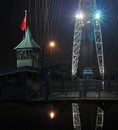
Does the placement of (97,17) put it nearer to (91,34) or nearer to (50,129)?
(91,34)

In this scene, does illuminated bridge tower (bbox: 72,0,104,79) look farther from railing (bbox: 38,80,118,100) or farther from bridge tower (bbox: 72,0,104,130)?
railing (bbox: 38,80,118,100)

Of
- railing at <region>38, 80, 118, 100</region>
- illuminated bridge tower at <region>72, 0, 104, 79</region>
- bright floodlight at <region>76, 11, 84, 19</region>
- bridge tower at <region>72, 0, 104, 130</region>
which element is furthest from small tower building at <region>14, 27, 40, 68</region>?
railing at <region>38, 80, 118, 100</region>

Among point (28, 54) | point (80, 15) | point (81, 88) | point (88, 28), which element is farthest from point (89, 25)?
Result: point (81, 88)

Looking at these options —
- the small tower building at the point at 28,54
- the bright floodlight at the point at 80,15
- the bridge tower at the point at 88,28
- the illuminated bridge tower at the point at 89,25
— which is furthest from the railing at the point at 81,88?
the bright floodlight at the point at 80,15

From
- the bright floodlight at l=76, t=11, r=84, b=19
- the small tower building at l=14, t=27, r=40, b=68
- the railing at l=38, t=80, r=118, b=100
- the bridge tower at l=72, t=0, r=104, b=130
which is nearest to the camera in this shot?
the railing at l=38, t=80, r=118, b=100

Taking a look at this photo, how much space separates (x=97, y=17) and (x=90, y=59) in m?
11.9

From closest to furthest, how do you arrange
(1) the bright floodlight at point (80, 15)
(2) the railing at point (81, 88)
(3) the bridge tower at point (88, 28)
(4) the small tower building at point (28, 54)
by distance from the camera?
(2) the railing at point (81, 88), (4) the small tower building at point (28, 54), (3) the bridge tower at point (88, 28), (1) the bright floodlight at point (80, 15)

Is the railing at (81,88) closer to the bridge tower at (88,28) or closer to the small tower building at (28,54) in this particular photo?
the small tower building at (28,54)

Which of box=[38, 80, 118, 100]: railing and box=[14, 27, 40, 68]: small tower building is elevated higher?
box=[14, 27, 40, 68]: small tower building

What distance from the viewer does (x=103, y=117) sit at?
166 ft

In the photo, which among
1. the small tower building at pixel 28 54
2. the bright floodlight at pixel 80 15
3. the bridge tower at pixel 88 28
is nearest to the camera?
the small tower building at pixel 28 54

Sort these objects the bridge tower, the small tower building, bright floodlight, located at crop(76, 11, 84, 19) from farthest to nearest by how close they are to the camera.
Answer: bright floodlight, located at crop(76, 11, 84, 19)
the bridge tower
the small tower building

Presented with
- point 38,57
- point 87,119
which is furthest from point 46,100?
point 38,57

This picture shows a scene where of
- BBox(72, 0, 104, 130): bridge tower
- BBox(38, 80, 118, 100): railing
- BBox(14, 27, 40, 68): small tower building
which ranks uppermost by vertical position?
BBox(72, 0, 104, 130): bridge tower
